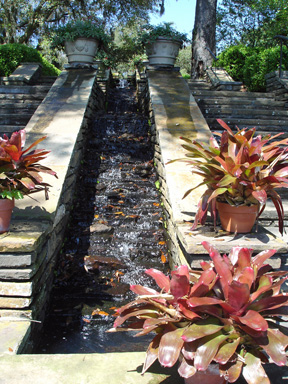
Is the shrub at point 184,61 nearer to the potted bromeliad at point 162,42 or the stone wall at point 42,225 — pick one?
the potted bromeliad at point 162,42

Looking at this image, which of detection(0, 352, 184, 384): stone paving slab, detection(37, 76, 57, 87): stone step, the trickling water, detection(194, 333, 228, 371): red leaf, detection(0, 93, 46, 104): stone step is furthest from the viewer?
detection(37, 76, 57, 87): stone step

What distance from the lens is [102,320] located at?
122 inches

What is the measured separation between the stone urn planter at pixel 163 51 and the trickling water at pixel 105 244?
2.34 m

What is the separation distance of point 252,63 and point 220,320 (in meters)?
8.97

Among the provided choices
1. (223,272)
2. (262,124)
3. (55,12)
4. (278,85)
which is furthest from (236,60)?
(55,12)

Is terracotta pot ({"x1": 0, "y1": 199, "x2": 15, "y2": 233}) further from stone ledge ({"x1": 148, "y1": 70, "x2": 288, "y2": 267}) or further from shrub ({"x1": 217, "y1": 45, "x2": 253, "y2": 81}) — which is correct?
shrub ({"x1": 217, "y1": 45, "x2": 253, "y2": 81})

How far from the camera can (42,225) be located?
9.57ft

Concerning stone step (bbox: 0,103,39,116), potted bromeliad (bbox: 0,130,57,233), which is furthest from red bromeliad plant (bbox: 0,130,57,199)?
stone step (bbox: 0,103,39,116)

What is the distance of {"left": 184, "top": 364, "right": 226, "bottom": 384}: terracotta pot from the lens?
163 centimetres

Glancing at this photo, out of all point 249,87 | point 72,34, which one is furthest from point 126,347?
point 249,87

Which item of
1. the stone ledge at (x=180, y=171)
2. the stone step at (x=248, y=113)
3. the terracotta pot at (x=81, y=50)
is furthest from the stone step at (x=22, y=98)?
the stone step at (x=248, y=113)

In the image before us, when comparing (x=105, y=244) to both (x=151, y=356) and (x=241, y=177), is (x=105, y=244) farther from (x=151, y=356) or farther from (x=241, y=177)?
(x=151, y=356)

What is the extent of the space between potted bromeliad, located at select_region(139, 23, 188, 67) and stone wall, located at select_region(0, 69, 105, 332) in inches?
Answer: 108

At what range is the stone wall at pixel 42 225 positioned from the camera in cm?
252
